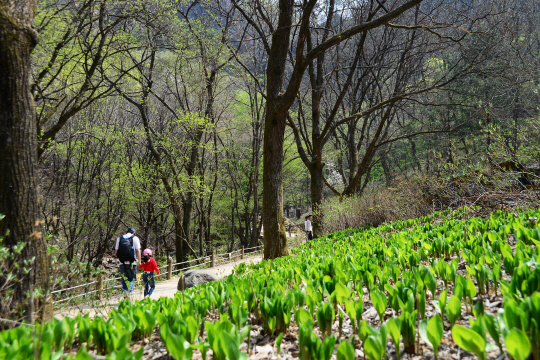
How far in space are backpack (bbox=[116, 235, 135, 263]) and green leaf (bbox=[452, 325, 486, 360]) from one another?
839 cm

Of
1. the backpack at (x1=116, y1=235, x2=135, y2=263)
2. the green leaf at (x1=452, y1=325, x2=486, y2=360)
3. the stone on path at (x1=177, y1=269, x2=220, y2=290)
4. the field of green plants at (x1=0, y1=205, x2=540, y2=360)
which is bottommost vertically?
the stone on path at (x1=177, y1=269, x2=220, y2=290)

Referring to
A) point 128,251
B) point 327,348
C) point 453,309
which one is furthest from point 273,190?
point 327,348

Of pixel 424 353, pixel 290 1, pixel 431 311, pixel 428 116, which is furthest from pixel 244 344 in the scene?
pixel 428 116

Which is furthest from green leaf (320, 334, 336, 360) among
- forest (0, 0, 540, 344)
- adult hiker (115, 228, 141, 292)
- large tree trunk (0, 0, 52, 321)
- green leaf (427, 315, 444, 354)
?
adult hiker (115, 228, 141, 292)

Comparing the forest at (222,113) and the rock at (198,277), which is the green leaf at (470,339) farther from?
the rock at (198,277)

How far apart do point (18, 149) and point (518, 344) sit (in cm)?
492

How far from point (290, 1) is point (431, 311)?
8045 mm

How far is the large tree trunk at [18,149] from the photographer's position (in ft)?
11.9

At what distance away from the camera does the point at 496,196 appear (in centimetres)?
561

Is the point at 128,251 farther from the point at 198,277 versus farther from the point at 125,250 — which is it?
the point at 198,277

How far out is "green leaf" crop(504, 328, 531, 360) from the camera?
1.09 meters

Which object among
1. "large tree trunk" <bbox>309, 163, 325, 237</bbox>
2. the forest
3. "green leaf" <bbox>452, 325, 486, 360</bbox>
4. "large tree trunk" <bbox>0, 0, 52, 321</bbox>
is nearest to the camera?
"green leaf" <bbox>452, 325, 486, 360</bbox>

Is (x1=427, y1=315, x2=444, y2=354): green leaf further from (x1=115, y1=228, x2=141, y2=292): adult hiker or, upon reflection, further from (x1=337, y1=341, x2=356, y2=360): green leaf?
(x1=115, y1=228, x2=141, y2=292): adult hiker

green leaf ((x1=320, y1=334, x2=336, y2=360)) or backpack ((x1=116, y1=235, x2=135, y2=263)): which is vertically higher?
green leaf ((x1=320, y1=334, x2=336, y2=360))
